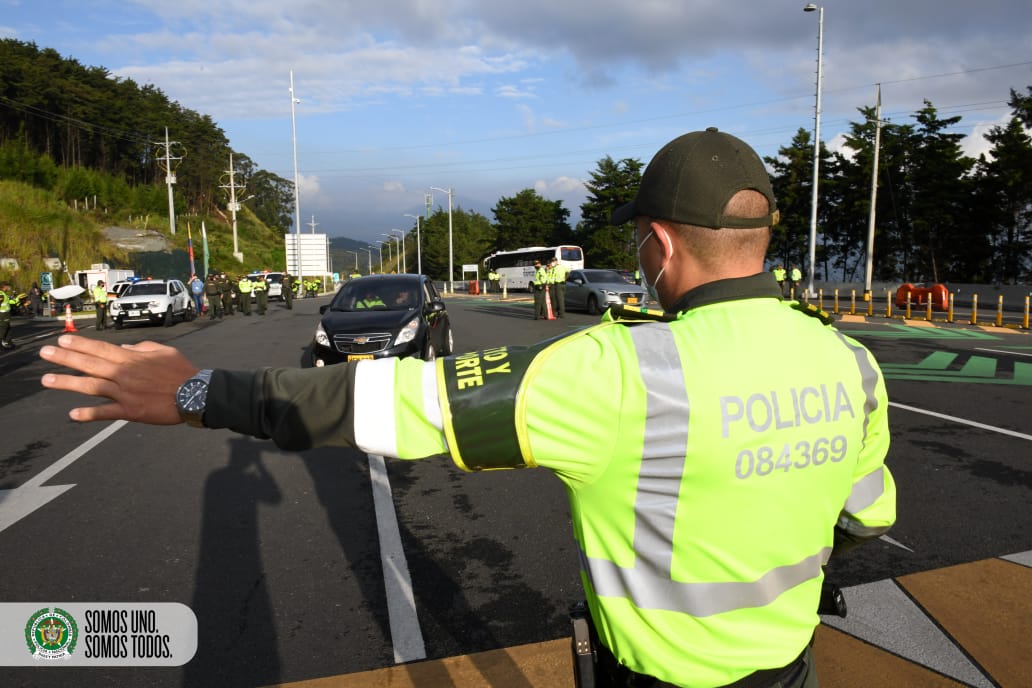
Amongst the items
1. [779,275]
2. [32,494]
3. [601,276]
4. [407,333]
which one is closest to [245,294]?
[601,276]

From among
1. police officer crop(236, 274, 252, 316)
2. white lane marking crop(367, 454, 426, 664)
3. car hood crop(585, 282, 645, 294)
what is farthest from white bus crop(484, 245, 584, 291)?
white lane marking crop(367, 454, 426, 664)

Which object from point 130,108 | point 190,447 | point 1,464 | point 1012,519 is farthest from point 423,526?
point 130,108

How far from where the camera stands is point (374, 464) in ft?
22.4

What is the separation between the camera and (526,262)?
55.1 m

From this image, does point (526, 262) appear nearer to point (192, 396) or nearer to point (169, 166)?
point (169, 166)

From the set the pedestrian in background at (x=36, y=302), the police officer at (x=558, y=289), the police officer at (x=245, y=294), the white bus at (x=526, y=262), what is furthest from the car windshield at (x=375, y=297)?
the white bus at (x=526, y=262)

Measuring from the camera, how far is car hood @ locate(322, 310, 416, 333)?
35.4 ft

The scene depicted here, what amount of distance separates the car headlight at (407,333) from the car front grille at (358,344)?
202mm

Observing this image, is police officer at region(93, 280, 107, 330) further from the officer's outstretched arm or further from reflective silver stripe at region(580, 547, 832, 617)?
reflective silver stripe at region(580, 547, 832, 617)

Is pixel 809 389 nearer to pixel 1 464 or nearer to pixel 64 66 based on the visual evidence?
pixel 1 464

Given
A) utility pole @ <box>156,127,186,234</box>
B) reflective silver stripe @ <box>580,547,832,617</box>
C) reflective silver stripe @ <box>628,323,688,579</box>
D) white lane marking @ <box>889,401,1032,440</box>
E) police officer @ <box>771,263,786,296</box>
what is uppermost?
utility pole @ <box>156,127,186,234</box>

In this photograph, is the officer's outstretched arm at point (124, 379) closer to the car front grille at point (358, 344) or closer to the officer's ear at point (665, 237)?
the officer's ear at point (665, 237)

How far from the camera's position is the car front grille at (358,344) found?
10.6m

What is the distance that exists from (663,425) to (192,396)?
34.1 inches
